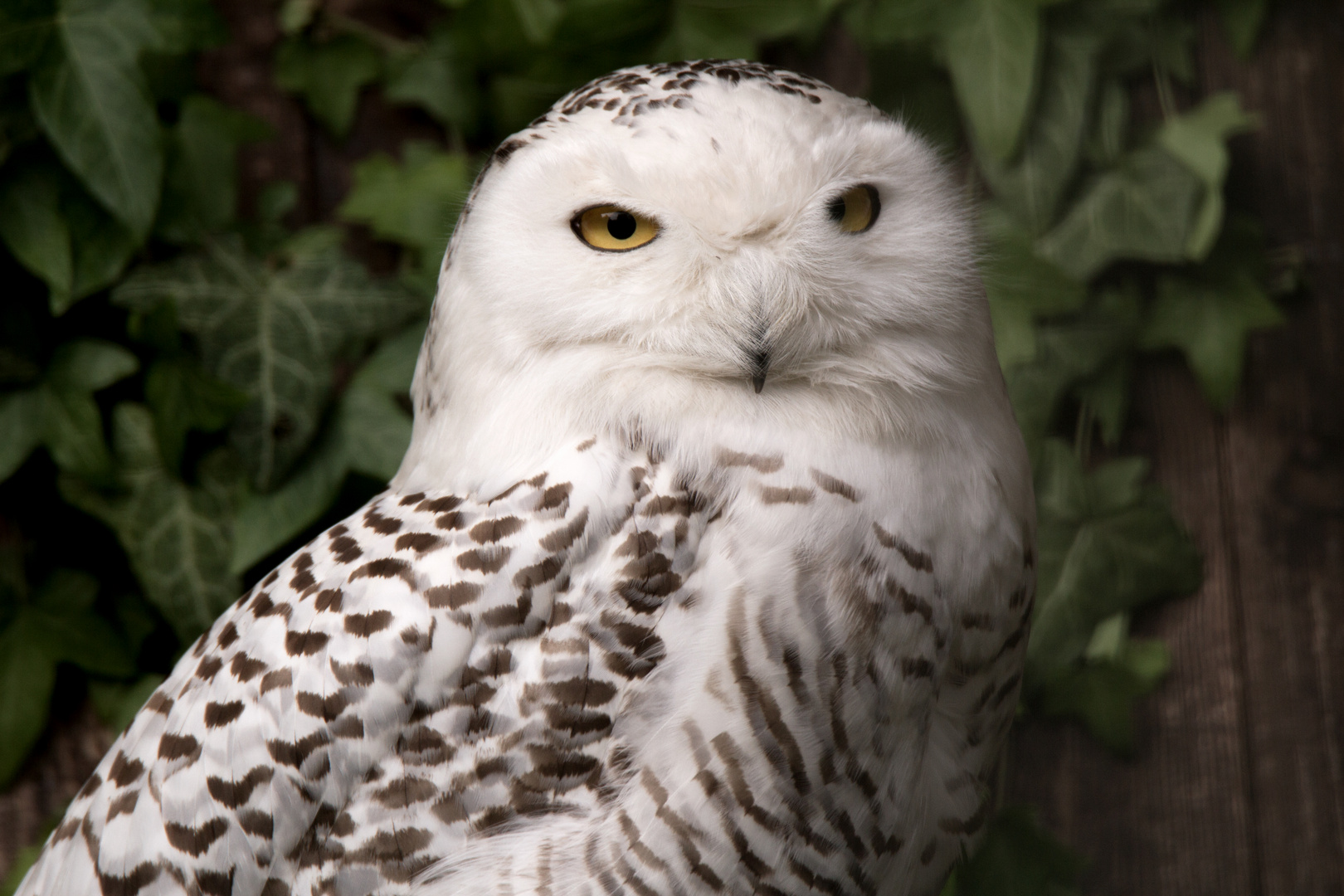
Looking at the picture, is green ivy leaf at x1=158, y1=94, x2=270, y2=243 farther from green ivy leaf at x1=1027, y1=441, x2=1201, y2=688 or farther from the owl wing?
green ivy leaf at x1=1027, y1=441, x2=1201, y2=688

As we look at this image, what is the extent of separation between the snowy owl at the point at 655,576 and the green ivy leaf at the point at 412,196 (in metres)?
0.67

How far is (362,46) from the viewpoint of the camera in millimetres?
1610

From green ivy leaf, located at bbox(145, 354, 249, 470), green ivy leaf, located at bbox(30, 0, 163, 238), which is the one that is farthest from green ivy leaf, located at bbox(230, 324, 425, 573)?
green ivy leaf, located at bbox(30, 0, 163, 238)

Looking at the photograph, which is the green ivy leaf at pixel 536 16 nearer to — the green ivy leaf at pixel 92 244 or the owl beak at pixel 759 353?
the green ivy leaf at pixel 92 244

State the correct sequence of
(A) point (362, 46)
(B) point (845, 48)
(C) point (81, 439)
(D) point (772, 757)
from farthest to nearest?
(A) point (362, 46)
(B) point (845, 48)
(C) point (81, 439)
(D) point (772, 757)

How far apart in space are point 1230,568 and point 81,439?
58.8 inches

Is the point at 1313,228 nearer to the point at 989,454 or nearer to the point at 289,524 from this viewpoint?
the point at 989,454

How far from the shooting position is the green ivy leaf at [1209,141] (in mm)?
1205

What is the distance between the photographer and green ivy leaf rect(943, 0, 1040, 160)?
3.55ft

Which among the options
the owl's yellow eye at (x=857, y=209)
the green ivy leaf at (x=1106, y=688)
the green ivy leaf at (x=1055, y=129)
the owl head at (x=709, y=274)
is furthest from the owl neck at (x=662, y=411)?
the green ivy leaf at (x=1106, y=688)

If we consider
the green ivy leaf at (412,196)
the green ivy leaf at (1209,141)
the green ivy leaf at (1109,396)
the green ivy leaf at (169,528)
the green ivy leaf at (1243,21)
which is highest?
the green ivy leaf at (1243,21)

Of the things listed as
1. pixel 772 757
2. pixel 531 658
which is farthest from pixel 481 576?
pixel 772 757

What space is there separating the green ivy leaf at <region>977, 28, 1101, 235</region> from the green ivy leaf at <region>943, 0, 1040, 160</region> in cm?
3

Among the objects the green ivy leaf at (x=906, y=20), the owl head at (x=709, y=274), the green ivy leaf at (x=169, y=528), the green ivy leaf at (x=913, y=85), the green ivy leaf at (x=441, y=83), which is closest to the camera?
the owl head at (x=709, y=274)
